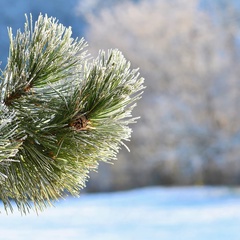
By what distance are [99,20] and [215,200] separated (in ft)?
13.6

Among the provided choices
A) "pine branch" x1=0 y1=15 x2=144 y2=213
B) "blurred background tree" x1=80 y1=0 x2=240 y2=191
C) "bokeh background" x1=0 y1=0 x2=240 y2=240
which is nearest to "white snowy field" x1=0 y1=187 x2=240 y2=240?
"bokeh background" x1=0 y1=0 x2=240 y2=240

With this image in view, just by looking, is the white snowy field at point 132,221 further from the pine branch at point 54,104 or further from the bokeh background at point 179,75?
the pine branch at point 54,104

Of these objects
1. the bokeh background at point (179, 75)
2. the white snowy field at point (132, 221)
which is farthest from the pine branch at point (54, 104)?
the bokeh background at point (179, 75)

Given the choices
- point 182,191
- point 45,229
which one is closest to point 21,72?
point 45,229

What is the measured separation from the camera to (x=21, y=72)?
0.77 m

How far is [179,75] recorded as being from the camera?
8.13 m

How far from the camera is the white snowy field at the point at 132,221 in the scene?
3.65 metres

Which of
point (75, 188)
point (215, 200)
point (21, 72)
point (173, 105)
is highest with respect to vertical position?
point (173, 105)

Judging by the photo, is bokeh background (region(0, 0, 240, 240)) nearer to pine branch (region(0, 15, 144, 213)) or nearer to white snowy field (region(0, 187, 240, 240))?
white snowy field (region(0, 187, 240, 240))

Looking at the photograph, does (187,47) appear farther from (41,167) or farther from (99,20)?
(41,167)

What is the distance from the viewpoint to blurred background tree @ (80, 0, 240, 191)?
25.2 ft

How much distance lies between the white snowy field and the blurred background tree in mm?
1148

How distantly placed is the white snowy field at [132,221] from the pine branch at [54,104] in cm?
258

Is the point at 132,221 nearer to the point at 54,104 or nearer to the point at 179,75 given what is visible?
the point at 179,75
